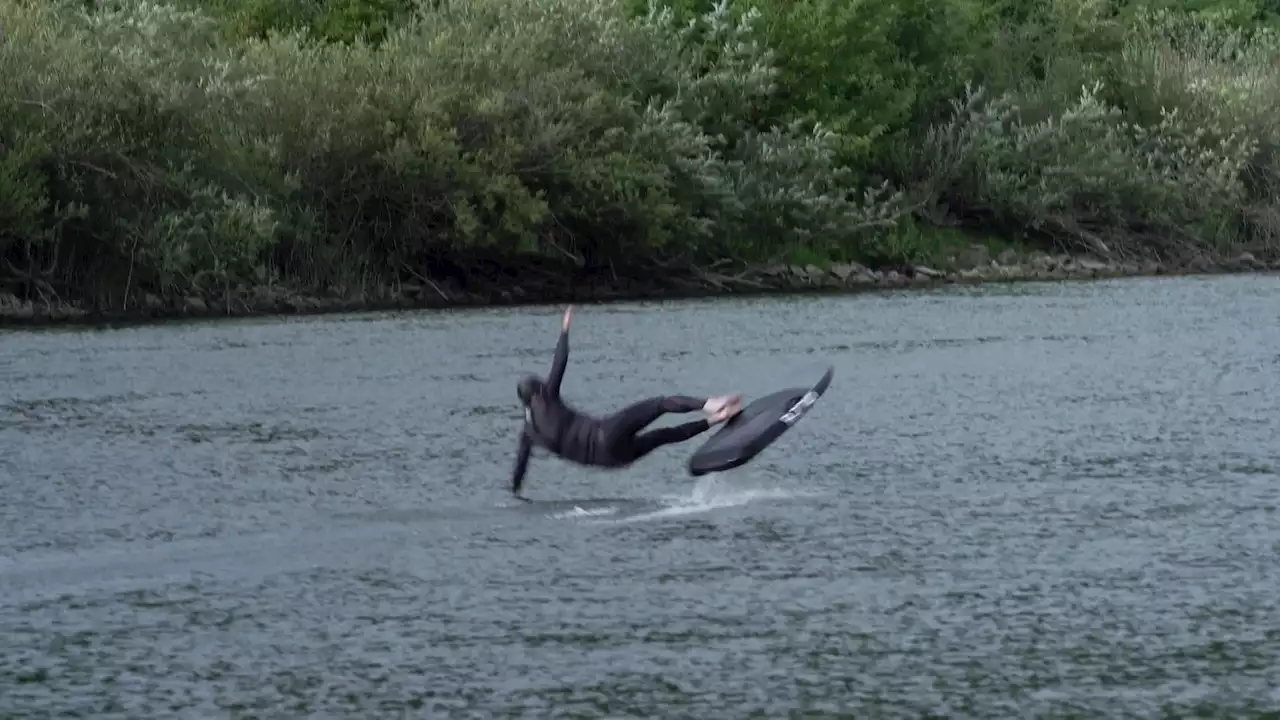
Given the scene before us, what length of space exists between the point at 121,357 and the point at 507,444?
43.6 ft

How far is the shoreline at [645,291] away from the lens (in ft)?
149

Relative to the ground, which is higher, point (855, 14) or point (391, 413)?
point (855, 14)

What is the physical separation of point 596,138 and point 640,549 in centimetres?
3546

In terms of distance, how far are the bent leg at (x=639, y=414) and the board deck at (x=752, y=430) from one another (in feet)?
2.17

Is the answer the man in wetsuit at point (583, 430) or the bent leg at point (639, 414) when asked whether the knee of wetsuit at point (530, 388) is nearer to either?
the man in wetsuit at point (583, 430)

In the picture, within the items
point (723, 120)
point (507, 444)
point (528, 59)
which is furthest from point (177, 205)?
point (507, 444)

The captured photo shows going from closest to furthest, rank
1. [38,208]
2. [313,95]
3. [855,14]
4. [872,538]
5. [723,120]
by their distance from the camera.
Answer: [872,538] → [38,208] → [313,95] → [723,120] → [855,14]

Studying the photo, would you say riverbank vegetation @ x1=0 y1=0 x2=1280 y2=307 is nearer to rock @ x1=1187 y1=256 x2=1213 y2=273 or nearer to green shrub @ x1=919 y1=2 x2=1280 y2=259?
green shrub @ x1=919 y1=2 x2=1280 y2=259

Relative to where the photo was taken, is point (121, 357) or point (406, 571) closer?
point (406, 571)

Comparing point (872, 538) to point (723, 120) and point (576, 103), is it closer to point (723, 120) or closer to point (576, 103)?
point (576, 103)

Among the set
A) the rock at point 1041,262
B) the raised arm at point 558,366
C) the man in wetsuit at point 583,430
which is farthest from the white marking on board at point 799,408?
the rock at point 1041,262

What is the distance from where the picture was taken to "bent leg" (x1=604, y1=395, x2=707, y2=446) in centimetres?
1812

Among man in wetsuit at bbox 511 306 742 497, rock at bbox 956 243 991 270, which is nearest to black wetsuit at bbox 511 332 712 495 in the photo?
man in wetsuit at bbox 511 306 742 497

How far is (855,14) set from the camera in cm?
6253
